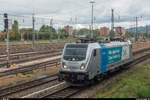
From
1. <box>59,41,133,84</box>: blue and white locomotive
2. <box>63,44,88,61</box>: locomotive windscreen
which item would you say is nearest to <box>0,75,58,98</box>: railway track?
<box>59,41,133,84</box>: blue and white locomotive

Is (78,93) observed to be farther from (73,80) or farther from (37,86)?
(37,86)

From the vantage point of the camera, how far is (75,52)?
14.3 metres

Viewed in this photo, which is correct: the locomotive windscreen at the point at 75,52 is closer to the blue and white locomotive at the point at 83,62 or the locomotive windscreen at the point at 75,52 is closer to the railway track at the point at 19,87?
the blue and white locomotive at the point at 83,62

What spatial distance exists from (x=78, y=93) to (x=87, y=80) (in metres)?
1.15

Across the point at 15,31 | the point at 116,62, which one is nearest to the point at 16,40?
the point at 15,31

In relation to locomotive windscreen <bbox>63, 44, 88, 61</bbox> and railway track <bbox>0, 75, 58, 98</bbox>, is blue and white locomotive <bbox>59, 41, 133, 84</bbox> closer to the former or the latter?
locomotive windscreen <bbox>63, 44, 88, 61</bbox>

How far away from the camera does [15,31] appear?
84188mm

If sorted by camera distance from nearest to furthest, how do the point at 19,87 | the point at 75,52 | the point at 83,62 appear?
the point at 83,62
the point at 75,52
the point at 19,87

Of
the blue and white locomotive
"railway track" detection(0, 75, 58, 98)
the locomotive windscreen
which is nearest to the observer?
"railway track" detection(0, 75, 58, 98)

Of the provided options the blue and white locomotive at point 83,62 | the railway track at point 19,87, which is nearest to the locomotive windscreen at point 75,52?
the blue and white locomotive at point 83,62

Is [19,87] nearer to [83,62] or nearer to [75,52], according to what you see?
[75,52]

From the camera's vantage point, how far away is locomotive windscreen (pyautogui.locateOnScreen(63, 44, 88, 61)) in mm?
13994

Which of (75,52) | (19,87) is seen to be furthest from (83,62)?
(19,87)

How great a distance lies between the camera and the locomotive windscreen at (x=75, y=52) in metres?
14.0
